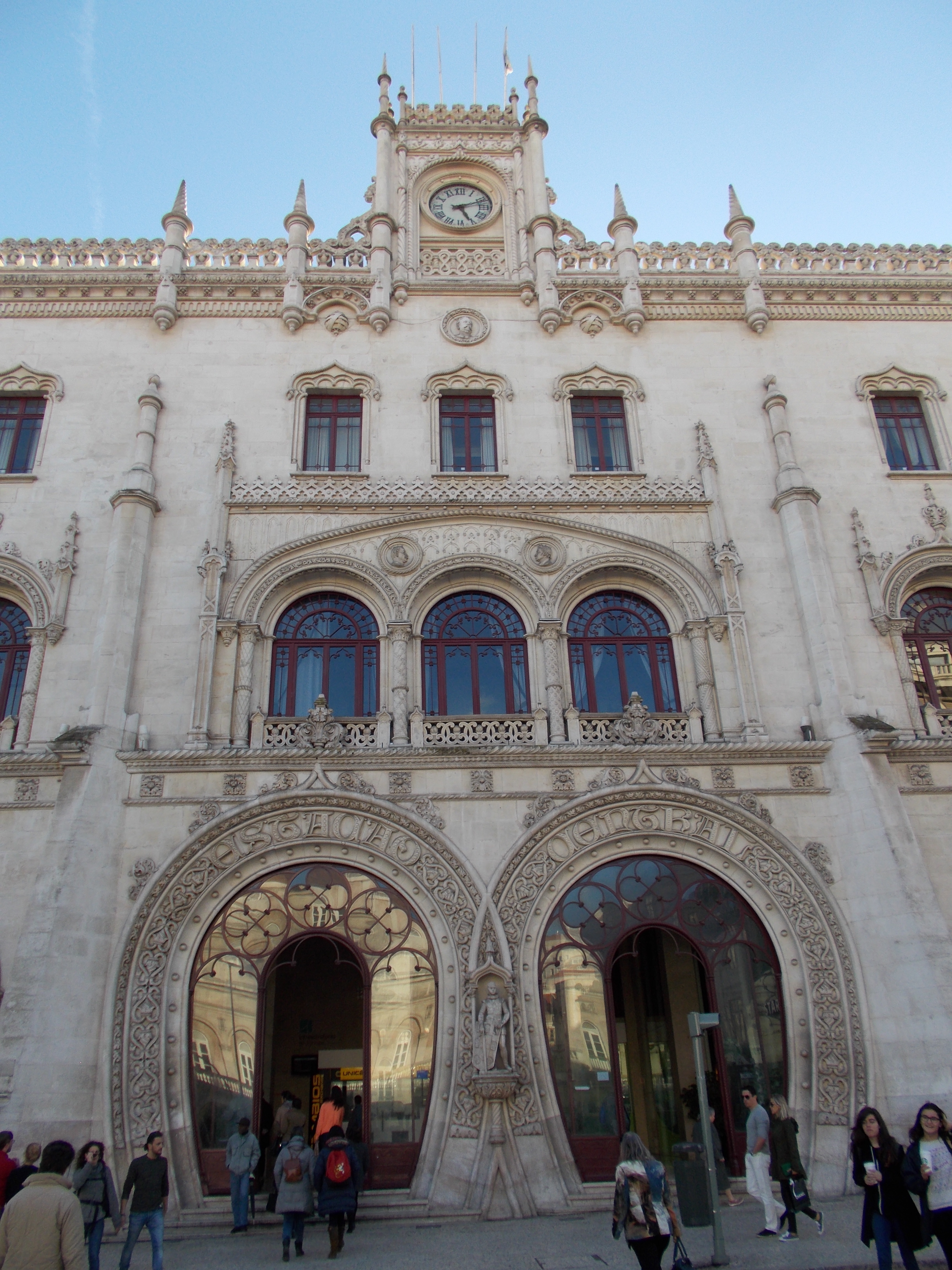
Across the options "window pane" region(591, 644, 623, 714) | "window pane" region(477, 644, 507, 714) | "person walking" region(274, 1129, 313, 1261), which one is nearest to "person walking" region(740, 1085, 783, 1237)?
"person walking" region(274, 1129, 313, 1261)

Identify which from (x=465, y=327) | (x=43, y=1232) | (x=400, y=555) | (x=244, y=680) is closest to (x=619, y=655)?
(x=400, y=555)

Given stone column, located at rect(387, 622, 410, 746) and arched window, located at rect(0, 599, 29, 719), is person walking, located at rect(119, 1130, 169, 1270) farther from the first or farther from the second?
arched window, located at rect(0, 599, 29, 719)

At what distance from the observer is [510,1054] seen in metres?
13.7

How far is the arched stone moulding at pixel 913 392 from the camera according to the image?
20375mm

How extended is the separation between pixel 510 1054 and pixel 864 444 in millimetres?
14674

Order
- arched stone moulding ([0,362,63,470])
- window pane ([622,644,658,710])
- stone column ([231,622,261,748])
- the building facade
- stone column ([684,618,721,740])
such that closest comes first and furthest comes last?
1. the building facade
2. stone column ([231,622,261,748])
3. stone column ([684,618,721,740])
4. window pane ([622,644,658,710])
5. arched stone moulding ([0,362,63,470])

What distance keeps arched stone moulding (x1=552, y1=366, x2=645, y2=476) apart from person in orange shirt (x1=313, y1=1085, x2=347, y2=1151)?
1324 cm

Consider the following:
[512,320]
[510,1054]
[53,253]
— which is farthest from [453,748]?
[53,253]

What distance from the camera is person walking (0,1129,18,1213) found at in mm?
9078

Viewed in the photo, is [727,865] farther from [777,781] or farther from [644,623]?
[644,623]

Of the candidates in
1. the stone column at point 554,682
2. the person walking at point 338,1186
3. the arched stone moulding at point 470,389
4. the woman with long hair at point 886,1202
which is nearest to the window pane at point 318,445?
the arched stone moulding at point 470,389

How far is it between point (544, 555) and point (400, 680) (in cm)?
400

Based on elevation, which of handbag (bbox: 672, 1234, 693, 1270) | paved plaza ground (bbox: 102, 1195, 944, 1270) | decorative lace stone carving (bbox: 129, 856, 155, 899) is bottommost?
paved plaza ground (bbox: 102, 1195, 944, 1270)

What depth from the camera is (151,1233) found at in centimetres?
1045
